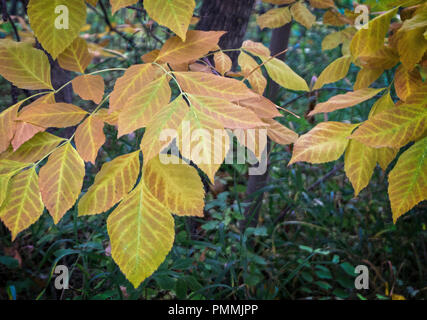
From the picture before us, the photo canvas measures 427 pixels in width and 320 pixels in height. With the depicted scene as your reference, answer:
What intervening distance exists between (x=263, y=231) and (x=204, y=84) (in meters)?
0.85

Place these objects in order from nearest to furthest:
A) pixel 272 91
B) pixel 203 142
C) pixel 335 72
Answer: pixel 203 142, pixel 335 72, pixel 272 91

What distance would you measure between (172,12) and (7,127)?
32 centimetres

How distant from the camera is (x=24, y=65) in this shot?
0.59 m

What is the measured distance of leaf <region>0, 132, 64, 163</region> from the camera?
537 millimetres

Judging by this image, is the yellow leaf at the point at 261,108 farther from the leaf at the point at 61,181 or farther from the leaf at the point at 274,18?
the leaf at the point at 274,18

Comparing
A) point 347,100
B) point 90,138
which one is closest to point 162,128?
point 90,138

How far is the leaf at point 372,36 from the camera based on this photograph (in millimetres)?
559

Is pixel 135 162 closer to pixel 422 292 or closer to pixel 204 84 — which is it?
pixel 204 84

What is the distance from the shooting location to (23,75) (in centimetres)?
58

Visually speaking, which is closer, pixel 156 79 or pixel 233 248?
pixel 156 79

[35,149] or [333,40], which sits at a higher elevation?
[333,40]

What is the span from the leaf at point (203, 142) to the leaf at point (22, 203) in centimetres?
25

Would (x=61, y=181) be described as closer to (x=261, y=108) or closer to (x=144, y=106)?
(x=144, y=106)
